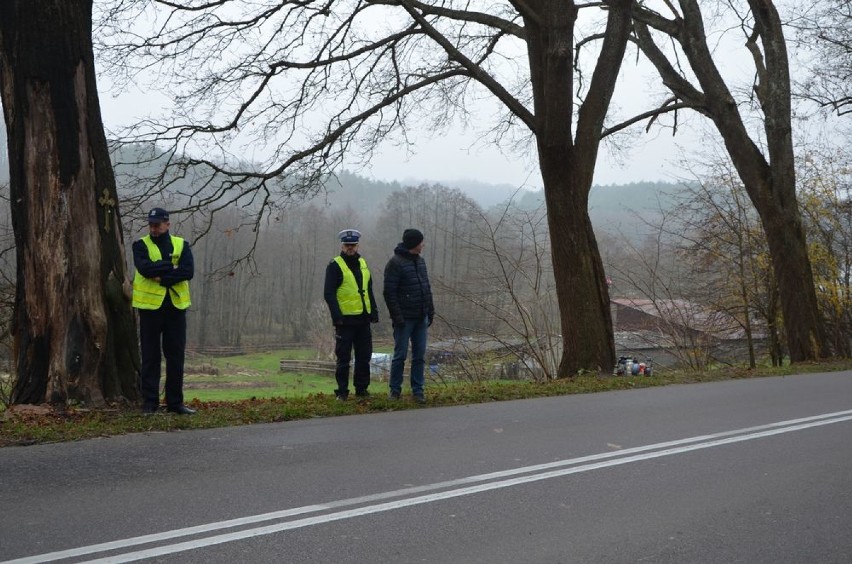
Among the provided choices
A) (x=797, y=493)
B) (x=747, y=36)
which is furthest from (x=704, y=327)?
(x=797, y=493)

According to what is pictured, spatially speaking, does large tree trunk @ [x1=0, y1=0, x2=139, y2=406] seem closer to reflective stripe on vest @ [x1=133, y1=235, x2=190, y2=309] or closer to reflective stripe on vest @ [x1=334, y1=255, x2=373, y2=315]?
reflective stripe on vest @ [x1=133, y1=235, x2=190, y2=309]

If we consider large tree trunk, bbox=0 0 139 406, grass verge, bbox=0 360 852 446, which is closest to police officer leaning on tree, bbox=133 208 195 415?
grass verge, bbox=0 360 852 446

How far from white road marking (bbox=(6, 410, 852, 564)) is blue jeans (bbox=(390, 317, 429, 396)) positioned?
3.43 m

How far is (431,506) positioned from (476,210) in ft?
41.4

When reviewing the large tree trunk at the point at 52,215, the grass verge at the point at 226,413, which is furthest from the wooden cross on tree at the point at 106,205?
the grass verge at the point at 226,413

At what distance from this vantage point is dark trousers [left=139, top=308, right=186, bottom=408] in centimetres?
768

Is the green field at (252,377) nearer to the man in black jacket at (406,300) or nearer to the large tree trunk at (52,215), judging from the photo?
the man in black jacket at (406,300)

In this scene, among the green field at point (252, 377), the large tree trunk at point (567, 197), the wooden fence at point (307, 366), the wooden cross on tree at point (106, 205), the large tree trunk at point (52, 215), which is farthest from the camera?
the wooden fence at point (307, 366)

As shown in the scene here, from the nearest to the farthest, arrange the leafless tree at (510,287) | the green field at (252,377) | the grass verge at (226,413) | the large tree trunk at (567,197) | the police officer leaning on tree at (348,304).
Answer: the grass verge at (226,413), the police officer leaning on tree at (348,304), the large tree trunk at (567,197), the leafless tree at (510,287), the green field at (252,377)

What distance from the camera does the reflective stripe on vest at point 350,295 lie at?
928 centimetres

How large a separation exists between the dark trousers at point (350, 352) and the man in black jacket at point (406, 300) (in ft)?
1.08

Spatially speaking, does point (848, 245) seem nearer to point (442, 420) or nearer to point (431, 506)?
point (442, 420)

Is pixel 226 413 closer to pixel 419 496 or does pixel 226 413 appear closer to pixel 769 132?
pixel 419 496

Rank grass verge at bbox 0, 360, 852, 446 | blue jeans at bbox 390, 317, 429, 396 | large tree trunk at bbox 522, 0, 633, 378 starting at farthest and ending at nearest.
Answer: large tree trunk at bbox 522, 0, 633, 378 < blue jeans at bbox 390, 317, 429, 396 < grass verge at bbox 0, 360, 852, 446
